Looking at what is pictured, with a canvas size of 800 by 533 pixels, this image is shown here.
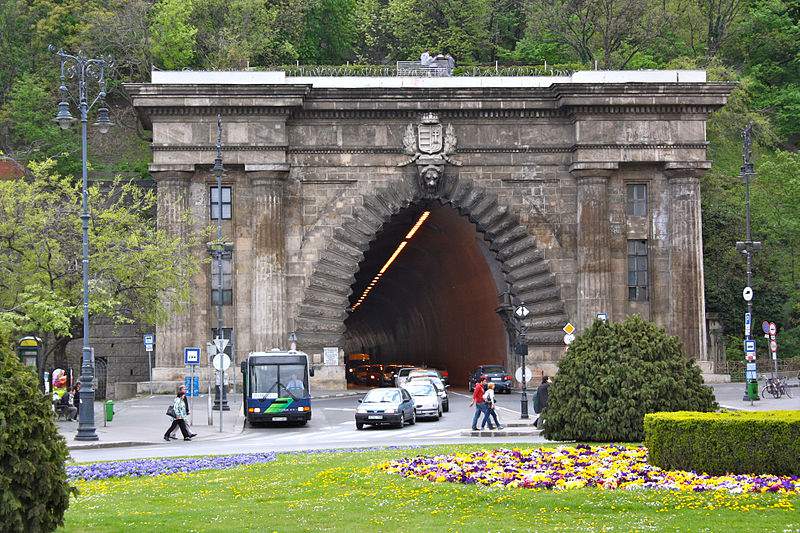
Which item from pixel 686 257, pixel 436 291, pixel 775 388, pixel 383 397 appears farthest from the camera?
pixel 436 291

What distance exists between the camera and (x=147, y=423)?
4994cm

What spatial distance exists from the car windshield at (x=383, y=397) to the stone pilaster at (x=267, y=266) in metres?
19.2

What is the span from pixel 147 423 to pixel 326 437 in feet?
31.7

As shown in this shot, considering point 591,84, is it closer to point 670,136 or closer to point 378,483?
point 670,136

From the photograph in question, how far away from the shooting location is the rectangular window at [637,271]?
69.3 meters

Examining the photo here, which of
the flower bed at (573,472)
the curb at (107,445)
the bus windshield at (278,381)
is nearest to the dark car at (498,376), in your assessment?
the bus windshield at (278,381)

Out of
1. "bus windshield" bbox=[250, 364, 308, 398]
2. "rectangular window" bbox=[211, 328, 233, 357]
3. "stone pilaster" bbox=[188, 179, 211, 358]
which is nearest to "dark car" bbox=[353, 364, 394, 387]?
"rectangular window" bbox=[211, 328, 233, 357]

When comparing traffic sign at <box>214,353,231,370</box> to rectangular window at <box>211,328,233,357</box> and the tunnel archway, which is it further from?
the tunnel archway

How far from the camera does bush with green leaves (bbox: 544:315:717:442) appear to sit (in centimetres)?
2898

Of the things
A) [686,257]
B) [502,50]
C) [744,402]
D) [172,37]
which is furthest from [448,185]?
[502,50]

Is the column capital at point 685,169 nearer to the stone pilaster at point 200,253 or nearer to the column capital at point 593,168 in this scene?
the column capital at point 593,168

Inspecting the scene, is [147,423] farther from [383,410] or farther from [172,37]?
[172,37]

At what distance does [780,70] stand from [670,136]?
42800mm

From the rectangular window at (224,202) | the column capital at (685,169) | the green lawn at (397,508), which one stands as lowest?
the green lawn at (397,508)
